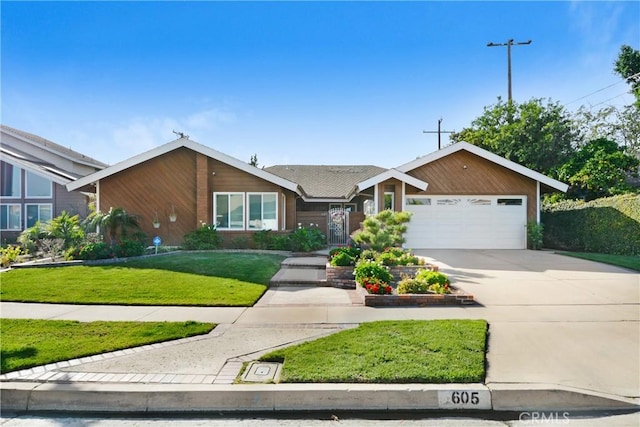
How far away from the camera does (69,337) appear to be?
190 inches

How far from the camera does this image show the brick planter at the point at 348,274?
8516 millimetres

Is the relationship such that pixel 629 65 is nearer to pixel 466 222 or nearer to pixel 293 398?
pixel 466 222

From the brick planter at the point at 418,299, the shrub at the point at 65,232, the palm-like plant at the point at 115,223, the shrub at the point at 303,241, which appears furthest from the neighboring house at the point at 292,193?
the brick planter at the point at 418,299

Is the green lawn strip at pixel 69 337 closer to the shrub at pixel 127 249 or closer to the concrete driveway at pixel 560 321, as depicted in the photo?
the concrete driveway at pixel 560 321

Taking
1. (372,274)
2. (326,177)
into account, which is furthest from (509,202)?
(372,274)

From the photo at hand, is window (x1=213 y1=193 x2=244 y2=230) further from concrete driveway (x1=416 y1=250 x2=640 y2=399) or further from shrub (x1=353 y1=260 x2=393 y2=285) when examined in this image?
concrete driveway (x1=416 y1=250 x2=640 y2=399)

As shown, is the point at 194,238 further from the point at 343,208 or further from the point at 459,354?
the point at 459,354

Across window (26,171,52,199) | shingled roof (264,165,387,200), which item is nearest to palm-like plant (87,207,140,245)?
window (26,171,52,199)

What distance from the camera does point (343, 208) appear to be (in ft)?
61.0

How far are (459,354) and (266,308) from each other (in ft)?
11.9

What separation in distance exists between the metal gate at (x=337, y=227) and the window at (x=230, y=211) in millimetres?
4756

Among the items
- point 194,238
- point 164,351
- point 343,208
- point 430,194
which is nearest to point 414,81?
point 430,194

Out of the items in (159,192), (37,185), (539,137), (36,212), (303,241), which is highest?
(539,137)

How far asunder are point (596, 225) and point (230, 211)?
50.6 ft
